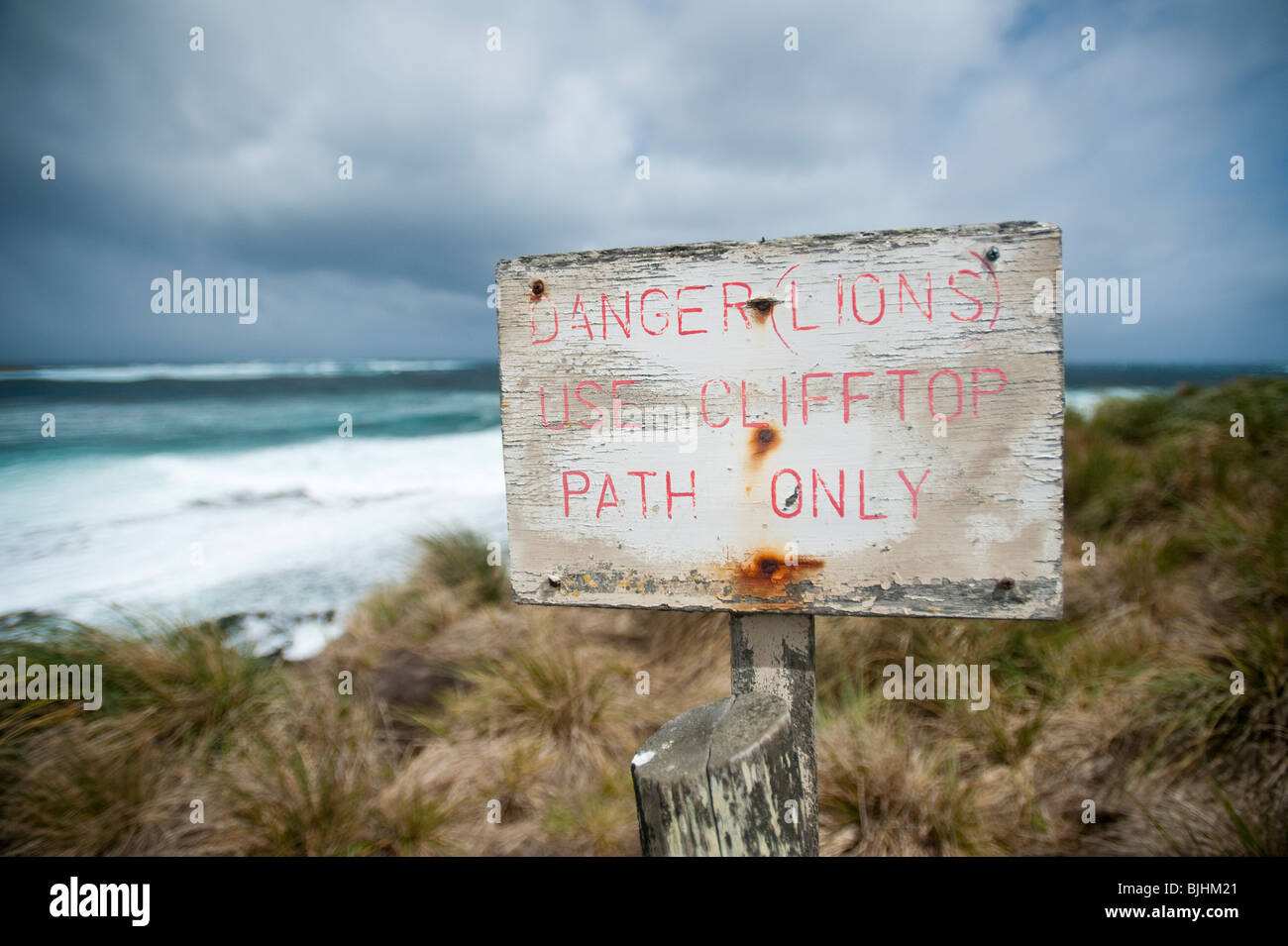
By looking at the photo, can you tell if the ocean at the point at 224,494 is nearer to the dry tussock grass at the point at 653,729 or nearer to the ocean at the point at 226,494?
the ocean at the point at 226,494

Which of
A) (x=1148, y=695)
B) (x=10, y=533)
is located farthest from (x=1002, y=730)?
(x=10, y=533)

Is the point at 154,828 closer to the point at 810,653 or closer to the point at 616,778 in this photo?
the point at 616,778

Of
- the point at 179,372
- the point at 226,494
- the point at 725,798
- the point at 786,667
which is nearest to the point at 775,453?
the point at 786,667

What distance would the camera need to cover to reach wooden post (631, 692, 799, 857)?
106 cm

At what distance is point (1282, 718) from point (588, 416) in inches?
110

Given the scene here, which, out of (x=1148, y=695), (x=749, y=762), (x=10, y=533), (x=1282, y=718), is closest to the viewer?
(x=749, y=762)

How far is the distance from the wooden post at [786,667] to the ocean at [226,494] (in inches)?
143

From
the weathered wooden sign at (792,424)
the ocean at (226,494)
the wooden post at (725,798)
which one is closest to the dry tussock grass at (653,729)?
the ocean at (226,494)

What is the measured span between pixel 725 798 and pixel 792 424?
2.16 feet

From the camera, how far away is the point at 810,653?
4.26ft

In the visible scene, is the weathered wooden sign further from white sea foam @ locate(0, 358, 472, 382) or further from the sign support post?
white sea foam @ locate(0, 358, 472, 382)


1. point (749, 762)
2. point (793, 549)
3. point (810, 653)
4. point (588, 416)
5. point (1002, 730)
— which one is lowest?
point (1002, 730)

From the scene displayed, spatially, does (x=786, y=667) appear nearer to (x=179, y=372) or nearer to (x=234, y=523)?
(x=234, y=523)

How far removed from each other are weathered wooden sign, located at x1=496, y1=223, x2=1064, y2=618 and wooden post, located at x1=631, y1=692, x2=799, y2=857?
0.84 feet
